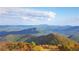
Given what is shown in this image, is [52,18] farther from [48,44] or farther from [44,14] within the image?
[48,44]
